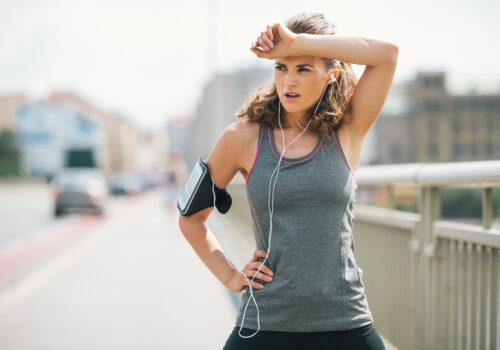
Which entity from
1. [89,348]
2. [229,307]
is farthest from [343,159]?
[229,307]

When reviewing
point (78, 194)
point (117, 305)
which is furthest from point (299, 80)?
point (78, 194)

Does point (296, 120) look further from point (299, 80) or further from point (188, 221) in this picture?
point (188, 221)

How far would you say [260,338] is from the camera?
1807mm

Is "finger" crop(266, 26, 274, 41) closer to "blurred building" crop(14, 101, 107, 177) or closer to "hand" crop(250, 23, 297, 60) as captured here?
"hand" crop(250, 23, 297, 60)

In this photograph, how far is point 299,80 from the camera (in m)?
1.90

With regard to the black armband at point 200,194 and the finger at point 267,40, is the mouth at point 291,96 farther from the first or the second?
the black armband at point 200,194

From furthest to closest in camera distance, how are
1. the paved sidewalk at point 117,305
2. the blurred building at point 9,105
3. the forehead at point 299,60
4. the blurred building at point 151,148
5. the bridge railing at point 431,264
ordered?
the blurred building at point 151,148 < the blurred building at point 9,105 < the paved sidewalk at point 117,305 < the bridge railing at point 431,264 < the forehead at point 299,60

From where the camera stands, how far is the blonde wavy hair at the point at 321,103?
1911 mm

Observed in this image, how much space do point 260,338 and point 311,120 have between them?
75cm

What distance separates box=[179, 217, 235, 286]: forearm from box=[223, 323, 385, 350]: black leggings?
0.98 feet

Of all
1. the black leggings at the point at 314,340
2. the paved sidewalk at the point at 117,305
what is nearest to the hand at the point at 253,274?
the black leggings at the point at 314,340

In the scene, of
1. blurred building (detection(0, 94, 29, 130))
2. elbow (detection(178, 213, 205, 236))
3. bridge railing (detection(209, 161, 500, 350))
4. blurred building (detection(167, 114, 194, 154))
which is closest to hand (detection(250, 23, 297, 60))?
elbow (detection(178, 213, 205, 236))

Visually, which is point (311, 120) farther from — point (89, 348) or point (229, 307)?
point (229, 307)

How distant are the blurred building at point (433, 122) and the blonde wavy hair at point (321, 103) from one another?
253ft
